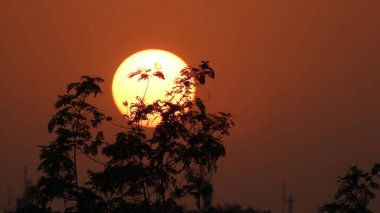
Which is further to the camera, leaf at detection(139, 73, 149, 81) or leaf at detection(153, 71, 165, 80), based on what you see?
leaf at detection(139, 73, 149, 81)

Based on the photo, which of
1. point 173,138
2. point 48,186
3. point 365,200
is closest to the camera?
point 48,186

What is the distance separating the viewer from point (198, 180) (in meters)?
17.3

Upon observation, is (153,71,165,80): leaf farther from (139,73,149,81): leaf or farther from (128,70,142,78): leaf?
(128,70,142,78): leaf

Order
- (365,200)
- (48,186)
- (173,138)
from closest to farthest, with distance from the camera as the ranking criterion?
(48,186) → (173,138) → (365,200)

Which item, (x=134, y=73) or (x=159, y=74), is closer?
(x=159, y=74)

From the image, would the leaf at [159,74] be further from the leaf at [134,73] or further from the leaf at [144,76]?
the leaf at [134,73]

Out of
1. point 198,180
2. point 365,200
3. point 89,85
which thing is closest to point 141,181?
point 198,180

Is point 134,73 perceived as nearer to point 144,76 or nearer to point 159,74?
point 144,76

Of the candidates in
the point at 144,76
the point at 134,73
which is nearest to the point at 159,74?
the point at 144,76

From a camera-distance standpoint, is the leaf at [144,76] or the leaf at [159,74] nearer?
the leaf at [159,74]

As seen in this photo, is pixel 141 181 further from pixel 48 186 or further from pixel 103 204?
pixel 48 186

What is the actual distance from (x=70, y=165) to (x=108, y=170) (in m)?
0.93

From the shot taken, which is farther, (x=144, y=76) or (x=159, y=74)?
(x=144, y=76)

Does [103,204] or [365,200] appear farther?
[365,200]
